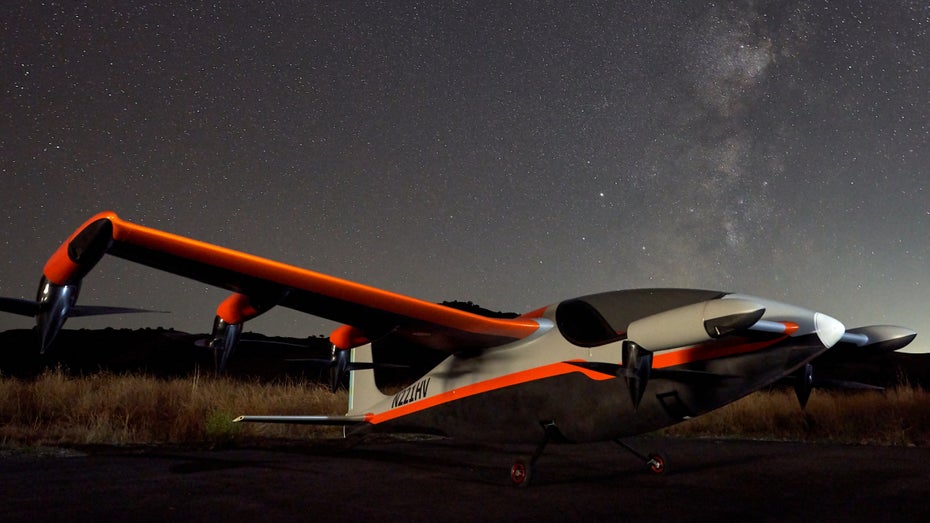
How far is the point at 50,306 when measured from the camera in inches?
209

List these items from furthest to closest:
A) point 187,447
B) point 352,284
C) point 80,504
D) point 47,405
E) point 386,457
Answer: point 47,405 < point 187,447 < point 386,457 < point 352,284 < point 80,504

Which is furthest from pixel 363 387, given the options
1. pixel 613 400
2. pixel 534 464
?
pixel 613 400

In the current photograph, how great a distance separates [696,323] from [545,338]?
228cm

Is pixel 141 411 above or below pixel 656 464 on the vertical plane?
above

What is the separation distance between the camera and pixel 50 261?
209 inches

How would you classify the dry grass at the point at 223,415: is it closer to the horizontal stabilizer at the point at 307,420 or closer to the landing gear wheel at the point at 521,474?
the horizontal stabilizer at the point at 307,420

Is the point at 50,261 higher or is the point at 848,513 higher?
the point at 50,261

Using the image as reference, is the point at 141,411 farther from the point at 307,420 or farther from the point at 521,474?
the point at 521,474

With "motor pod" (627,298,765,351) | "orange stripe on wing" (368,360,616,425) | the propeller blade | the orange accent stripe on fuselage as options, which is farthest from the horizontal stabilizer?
the propeller blade

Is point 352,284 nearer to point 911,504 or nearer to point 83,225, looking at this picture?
point 83,225

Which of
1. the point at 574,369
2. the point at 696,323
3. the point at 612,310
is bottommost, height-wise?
the point at 574,369

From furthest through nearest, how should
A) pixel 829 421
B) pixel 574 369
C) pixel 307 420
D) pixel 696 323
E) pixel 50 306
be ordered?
1. pixel 829 421
2. pixel 307 420
3. pixel 574 369
4. pixel 696 323
5. pixel 50 306

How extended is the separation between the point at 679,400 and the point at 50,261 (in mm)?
5647

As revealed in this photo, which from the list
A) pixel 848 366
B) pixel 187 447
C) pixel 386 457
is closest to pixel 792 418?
pixel 386 457
